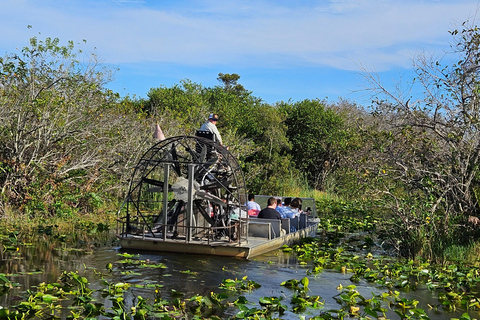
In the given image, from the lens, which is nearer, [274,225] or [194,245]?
[194,245]

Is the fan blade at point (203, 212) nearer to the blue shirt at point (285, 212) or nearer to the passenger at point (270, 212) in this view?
the passenger at point (270, 212)

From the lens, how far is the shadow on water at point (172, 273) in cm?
1017

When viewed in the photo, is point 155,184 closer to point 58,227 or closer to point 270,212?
point 270,212

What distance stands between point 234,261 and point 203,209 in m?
1.50

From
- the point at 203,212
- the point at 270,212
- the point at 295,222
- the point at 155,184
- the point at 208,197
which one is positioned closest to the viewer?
the point at 208,197

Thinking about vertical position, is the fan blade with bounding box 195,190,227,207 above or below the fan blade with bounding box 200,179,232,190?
below

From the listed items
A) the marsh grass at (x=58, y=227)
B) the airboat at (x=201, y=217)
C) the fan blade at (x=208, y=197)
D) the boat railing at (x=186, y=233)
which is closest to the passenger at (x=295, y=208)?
the airboat at (x=201, y=217)

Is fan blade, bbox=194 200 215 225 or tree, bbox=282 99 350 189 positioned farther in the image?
tree, bbox=282 99 350 189

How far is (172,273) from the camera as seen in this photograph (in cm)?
1172

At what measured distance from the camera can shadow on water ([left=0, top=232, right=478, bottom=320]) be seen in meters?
10.2

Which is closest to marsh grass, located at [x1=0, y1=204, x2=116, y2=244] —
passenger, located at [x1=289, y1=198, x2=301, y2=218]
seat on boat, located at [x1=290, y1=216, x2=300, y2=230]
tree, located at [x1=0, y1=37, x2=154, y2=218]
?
tree, located at [x1=0, y1=37, x2=154, y2=218]

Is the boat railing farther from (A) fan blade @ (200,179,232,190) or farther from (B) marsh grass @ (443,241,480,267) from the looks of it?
(B) marsh grass @ (443,241,480,267)

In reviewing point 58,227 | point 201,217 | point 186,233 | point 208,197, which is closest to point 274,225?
point 201,217

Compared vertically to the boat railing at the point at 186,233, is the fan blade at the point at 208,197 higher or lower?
higher
